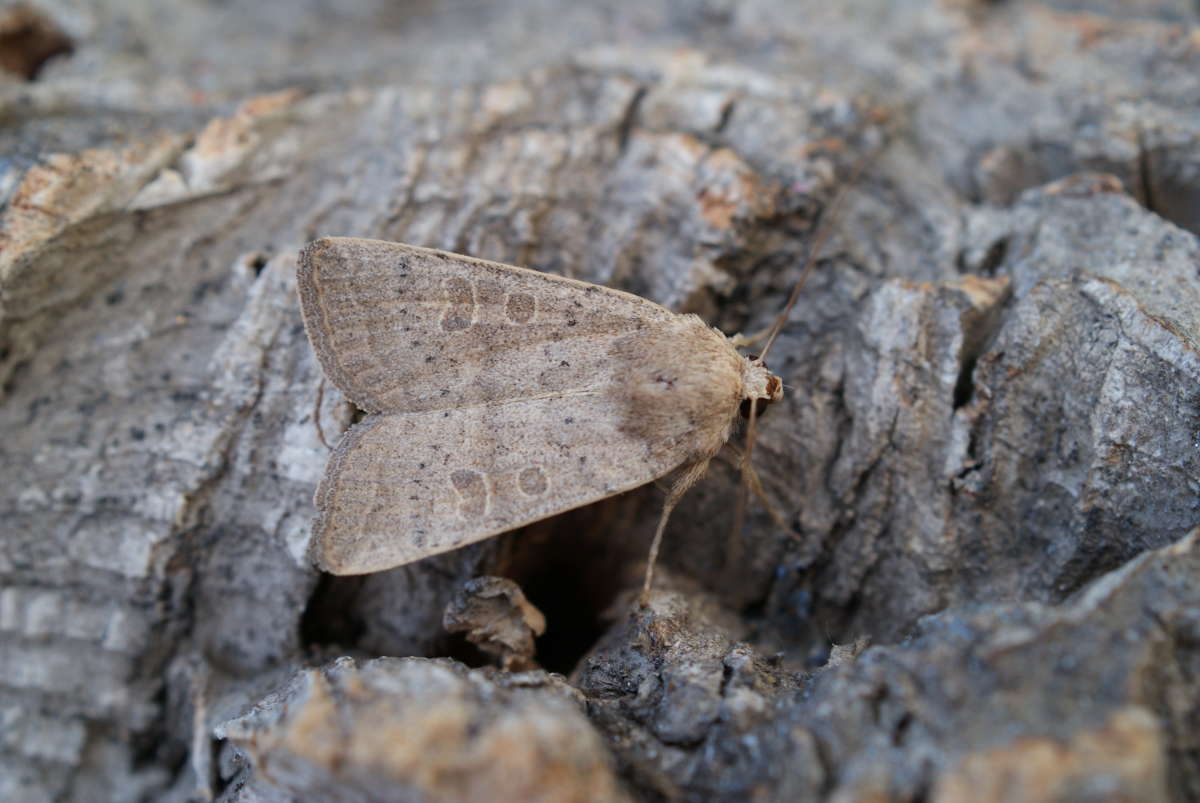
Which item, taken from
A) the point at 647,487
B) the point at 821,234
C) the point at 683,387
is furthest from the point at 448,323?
the point at 821,234

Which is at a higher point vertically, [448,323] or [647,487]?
[448,323]

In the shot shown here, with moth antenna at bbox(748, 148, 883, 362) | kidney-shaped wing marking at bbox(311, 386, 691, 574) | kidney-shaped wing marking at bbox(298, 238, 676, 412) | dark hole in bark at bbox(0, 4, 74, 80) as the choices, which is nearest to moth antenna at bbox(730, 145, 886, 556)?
moth antenna at bbox(748, 148, 883, 362)

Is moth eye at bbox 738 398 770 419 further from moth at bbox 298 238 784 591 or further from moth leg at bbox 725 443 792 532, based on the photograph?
moth leg at bbox 725 443 792 532

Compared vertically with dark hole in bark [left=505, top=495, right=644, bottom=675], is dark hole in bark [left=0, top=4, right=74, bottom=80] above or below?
above

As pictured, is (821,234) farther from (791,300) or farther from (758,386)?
(758,386)

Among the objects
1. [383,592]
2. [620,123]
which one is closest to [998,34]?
[620,123]

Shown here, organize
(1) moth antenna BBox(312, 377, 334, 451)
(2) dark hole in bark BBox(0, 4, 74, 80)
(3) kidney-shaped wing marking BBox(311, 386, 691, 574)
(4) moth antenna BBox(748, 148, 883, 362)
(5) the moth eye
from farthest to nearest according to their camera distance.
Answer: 1. (2) dark hole in bark BBox(0, 4, 74, 80)
2. (4) moth antenna BBox(748, 148, 883, 362)
3. (5) the moth eye
4. (1) moth antenna BBox(312, 377, 334, 451)
5. (3) kidney-shaped wing marking BBox(311, 386, 691, 574)
